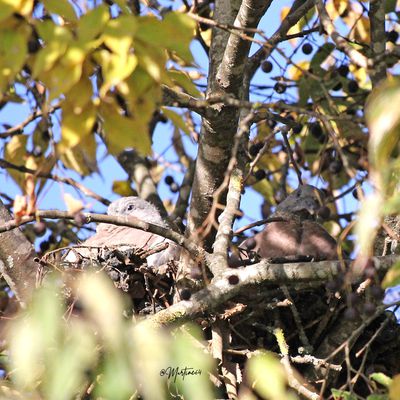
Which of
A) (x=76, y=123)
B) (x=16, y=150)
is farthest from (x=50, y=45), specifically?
(x=16, y=150)

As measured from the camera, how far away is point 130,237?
5.74 meters

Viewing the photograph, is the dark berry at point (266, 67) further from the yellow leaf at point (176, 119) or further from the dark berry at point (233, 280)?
the yellow leaf at point (176, 119)

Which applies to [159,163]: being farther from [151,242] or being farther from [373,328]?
[373,328]

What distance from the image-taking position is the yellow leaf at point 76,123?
7.97 feet

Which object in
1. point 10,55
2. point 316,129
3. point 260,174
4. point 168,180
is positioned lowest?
point 10,55

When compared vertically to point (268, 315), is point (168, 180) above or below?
above

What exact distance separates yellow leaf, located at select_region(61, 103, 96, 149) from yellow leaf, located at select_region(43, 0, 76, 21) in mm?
269

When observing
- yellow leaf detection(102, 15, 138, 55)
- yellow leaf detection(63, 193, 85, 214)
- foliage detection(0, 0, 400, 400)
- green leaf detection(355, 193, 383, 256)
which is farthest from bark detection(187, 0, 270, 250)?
green leaf detection(355, 193, 383, 256)

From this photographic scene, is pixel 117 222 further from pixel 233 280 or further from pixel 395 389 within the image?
pixel 395 389

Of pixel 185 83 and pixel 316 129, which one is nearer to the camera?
pixel 185 83

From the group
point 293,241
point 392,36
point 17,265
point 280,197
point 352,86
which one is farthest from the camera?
point 280,197

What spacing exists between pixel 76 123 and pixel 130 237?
3289 mm

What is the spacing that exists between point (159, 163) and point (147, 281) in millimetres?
2480

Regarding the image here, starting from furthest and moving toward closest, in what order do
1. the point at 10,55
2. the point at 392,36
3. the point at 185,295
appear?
the point at 392,36, the point at 185,295, the point at 10,55
